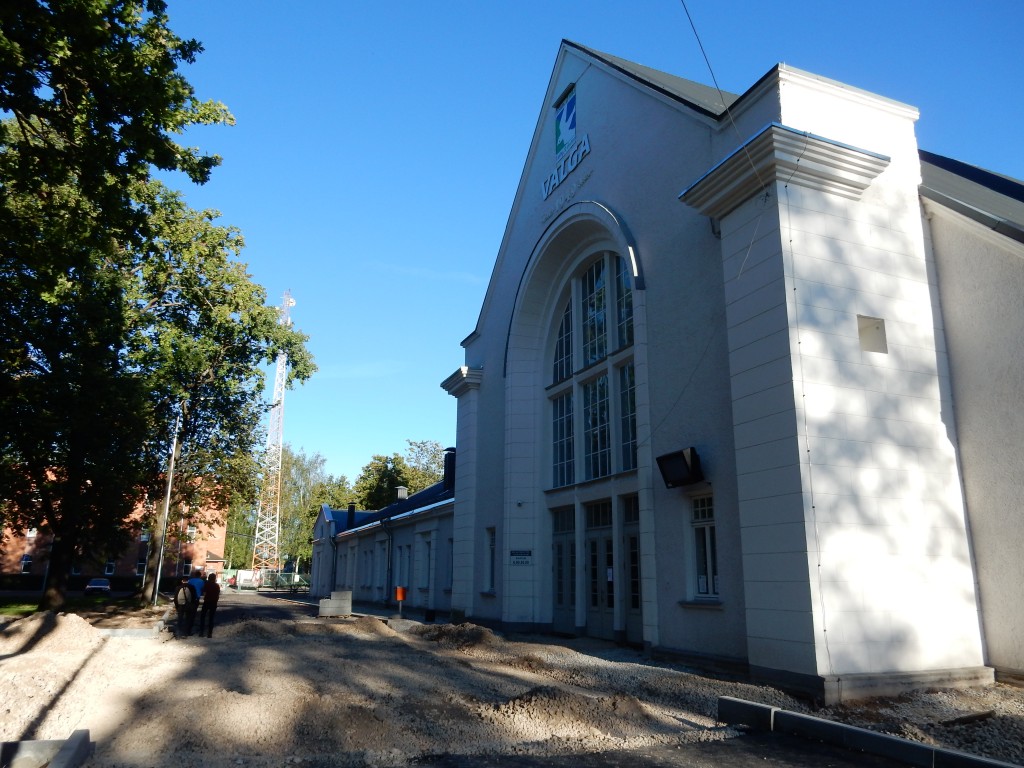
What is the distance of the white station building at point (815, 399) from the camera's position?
962 cm

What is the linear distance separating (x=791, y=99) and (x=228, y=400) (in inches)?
1008

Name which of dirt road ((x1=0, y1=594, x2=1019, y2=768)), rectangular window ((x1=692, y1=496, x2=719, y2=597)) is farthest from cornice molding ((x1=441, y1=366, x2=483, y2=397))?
rectangular window ((x1=692, y1=496, x2=719, y2=597))

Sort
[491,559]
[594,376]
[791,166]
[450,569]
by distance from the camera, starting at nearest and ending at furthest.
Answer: [791,166] → [594,376] → [491,559] → [450,569]

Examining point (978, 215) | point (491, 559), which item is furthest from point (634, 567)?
point (978, 215)

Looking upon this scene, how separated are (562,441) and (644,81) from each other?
8808 millimetres

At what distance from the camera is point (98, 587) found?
50.8 metres

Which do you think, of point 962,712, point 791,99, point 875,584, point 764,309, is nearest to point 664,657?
point 875,584

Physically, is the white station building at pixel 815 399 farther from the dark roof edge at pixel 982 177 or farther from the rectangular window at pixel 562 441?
the rectangular window at pixel 562 441

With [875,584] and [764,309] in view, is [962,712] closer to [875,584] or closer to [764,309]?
[875,584]

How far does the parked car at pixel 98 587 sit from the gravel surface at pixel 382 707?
4108 cm

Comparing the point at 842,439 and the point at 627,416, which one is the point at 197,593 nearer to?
the point at 627,416

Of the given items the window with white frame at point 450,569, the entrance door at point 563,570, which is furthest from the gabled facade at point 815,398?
the window with white frame at point 450,569

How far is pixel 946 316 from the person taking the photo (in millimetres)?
11328

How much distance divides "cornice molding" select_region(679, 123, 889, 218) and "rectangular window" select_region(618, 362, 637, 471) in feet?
16.5
